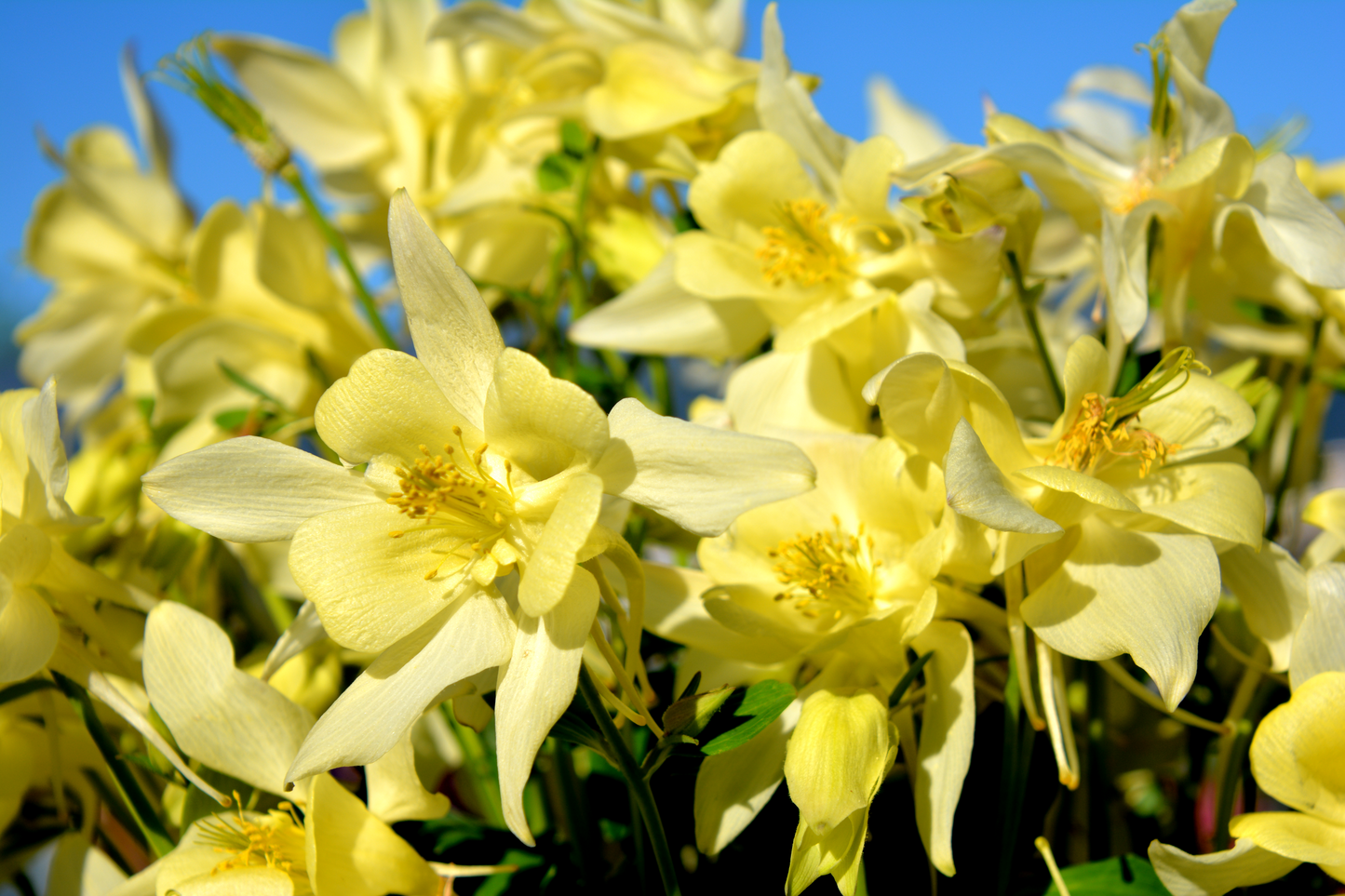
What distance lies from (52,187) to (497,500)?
0.61 metres

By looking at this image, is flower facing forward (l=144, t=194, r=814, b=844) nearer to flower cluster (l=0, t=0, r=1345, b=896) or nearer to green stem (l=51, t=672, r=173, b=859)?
flower cluster (l=0, t=0, r=1345, b=896)

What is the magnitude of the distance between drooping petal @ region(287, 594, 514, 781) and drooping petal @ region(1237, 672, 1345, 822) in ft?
0.85

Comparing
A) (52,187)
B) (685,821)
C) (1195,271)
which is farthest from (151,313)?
(1195,271)

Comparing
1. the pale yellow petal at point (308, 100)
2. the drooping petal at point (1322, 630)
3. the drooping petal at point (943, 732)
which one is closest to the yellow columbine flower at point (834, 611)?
the drooping petal at point (943, 732)

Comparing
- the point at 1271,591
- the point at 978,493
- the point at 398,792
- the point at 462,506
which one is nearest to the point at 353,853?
the point at 398,792

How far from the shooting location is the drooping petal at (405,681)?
301 mm

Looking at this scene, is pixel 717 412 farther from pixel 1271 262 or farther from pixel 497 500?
pixel 1271 262

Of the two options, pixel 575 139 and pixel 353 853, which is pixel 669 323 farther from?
pixel 353 853

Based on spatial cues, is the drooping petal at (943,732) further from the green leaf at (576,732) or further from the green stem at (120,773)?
the green stem at (120,773)

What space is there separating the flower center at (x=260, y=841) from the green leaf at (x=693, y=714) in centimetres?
16

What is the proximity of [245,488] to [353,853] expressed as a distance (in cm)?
14

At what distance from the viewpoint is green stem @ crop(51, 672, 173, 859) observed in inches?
15.3

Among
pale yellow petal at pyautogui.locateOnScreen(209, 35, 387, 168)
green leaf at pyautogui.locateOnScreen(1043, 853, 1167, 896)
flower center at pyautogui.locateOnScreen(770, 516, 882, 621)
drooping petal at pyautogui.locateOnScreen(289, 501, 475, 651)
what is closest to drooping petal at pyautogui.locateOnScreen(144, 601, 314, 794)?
drooping petal at pyautogui.locateOnScreen(289, 501, 475, 651)

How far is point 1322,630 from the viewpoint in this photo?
345 millimetres
